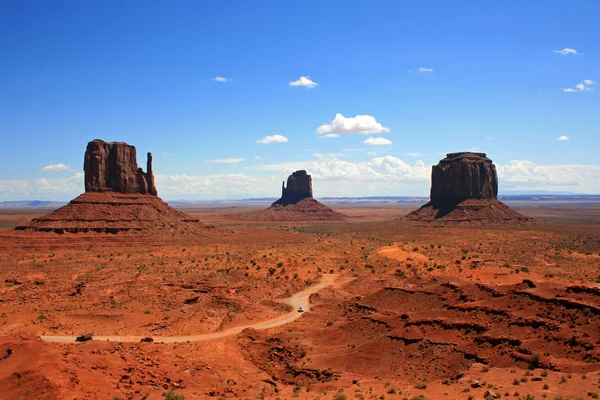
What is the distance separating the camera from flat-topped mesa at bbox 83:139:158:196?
7981cm

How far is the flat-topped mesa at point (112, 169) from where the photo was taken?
262ft

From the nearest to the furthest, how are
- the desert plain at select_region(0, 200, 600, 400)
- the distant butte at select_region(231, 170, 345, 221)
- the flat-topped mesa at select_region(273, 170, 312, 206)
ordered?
the desert plain at select_region(0, 200, 600, 400), the distant butte at select_region(231, 170, 345, 221), the flat-topped mesa at select_region(273, 170, 312, 206)

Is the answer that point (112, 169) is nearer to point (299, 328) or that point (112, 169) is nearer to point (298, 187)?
point (299, 328)

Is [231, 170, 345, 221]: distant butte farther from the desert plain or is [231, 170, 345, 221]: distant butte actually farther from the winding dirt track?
the winding dirt track

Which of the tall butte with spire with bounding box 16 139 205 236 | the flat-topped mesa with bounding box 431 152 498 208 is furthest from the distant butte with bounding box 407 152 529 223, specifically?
the tall butte with spire with bounding box 16 139 205 236

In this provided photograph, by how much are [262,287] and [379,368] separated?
2198 centimetres

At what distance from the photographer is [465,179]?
122 m

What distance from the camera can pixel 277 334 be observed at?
3020 centimetres

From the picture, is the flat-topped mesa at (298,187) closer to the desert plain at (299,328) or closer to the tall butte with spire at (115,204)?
the tall butte with spire at (115,204)

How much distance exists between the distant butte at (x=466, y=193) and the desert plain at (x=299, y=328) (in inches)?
2273

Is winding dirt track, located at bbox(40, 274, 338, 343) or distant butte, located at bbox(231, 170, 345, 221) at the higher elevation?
distant butte, located at bbox(231, 170, 345, 221)

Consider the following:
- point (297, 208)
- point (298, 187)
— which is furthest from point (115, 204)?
point (298, 187)

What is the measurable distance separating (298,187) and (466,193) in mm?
71093

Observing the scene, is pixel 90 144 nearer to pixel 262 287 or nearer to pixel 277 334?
pixel 262 287
